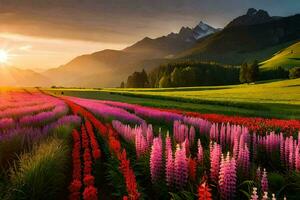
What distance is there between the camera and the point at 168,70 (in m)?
178

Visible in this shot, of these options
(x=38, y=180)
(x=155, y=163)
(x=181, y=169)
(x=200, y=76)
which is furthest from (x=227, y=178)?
(x=200, y=76)

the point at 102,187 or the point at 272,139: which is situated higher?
the point at 272,139

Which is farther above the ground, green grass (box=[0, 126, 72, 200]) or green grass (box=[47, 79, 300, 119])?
green grass (box=[0, 126, 72, 200])

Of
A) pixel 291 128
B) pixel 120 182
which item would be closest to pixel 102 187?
pixel 120 182

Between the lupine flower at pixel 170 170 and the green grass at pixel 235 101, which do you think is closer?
the lupine flower at pixel 170 170

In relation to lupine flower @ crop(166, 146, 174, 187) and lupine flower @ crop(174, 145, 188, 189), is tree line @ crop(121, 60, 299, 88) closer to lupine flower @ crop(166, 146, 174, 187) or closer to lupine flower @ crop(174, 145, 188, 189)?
lupine flower @ crop(166, 146, 174, 187)

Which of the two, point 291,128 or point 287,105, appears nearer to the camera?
point 291,128

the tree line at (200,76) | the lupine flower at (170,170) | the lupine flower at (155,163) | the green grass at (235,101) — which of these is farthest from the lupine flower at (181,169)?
the tree line at (200,76)

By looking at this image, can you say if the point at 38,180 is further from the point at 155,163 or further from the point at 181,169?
the point at 181,169

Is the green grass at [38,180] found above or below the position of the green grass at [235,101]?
above

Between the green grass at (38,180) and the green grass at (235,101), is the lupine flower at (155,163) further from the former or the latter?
the green grass at (235,101)

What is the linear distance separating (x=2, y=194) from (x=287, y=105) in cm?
3993

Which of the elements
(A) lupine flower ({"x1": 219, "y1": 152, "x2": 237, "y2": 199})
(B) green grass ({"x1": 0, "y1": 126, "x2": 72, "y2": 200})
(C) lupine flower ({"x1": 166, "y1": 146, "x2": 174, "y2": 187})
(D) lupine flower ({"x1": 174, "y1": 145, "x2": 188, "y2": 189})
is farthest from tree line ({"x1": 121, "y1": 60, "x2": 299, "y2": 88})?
(A) lupine flower ({"x1": 219, "y1": 152, "x2": 237, "y2": 199})

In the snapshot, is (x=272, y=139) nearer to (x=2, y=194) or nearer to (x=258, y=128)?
(x=258, y=128)
